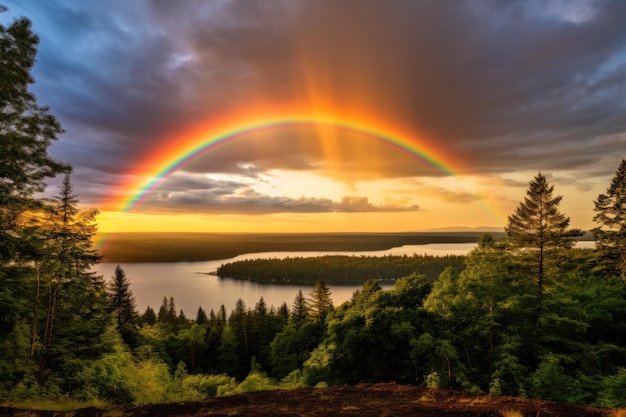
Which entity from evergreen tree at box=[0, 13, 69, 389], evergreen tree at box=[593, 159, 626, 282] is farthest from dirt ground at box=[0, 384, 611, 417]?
evergreen tree at box=[593, 159, 626, 282]

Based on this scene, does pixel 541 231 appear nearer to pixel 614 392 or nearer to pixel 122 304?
pixel 614 392

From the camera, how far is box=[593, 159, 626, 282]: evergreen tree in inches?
1341

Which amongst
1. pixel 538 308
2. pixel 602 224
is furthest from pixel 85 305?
pixel 602 224

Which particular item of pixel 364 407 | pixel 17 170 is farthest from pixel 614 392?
pixel 17 170

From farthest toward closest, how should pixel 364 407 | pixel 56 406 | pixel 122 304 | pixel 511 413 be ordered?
pixel 122 304
pixel 56 406
pixel 364 407
pixel 511 413

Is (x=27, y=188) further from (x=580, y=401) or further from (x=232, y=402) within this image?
(x=580, y=401)

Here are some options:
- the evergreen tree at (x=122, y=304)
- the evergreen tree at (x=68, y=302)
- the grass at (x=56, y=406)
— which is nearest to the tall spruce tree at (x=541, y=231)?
the grass at (x=56, y=406)

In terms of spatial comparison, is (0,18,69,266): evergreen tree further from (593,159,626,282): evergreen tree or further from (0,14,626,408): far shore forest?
(593,159,626,282): evergreen tree

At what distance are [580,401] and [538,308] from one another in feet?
27.2

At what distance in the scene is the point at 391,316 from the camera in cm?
3044

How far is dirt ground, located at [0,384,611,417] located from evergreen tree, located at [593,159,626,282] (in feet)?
106

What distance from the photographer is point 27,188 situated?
14484 millimetres

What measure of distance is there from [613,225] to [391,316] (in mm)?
24581

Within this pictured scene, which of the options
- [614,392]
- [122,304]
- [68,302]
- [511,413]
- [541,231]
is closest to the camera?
[511,413]
